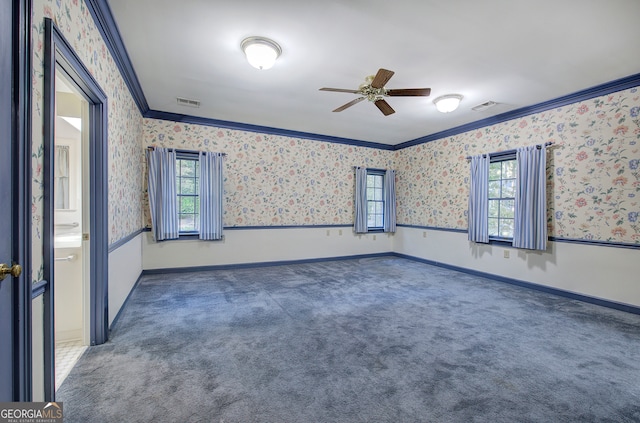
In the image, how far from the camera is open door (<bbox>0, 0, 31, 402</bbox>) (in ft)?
3.61

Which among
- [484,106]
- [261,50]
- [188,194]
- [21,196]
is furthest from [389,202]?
[21,196]

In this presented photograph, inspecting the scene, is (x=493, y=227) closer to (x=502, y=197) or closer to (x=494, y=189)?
(x=502, y=197)

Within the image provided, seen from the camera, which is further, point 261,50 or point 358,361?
point 261,50

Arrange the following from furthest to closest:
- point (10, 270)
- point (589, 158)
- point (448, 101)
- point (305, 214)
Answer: point (305, 214)
point (448, 101)
point (589, 158)
point (10, 270)

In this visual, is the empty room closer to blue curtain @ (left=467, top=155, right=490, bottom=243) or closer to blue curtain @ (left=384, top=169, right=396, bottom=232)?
blue curtain @ (left=467, top=155, right=490, bottom=243)

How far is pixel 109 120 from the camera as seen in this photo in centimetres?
274

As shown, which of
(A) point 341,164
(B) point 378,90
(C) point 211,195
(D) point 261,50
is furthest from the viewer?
(A) point 341,164

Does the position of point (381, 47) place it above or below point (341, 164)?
above

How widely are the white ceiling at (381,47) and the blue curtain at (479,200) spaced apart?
41.4 inches

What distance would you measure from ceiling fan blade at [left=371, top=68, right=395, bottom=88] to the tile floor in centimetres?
335

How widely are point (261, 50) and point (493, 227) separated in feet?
14.7

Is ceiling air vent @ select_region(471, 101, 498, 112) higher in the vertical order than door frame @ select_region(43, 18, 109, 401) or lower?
higher

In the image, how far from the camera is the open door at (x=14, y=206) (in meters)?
1.10

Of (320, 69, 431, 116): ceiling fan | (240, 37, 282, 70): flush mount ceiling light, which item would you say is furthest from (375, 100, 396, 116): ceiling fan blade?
(240, 37, 282, 70): flush mount ceiling light
